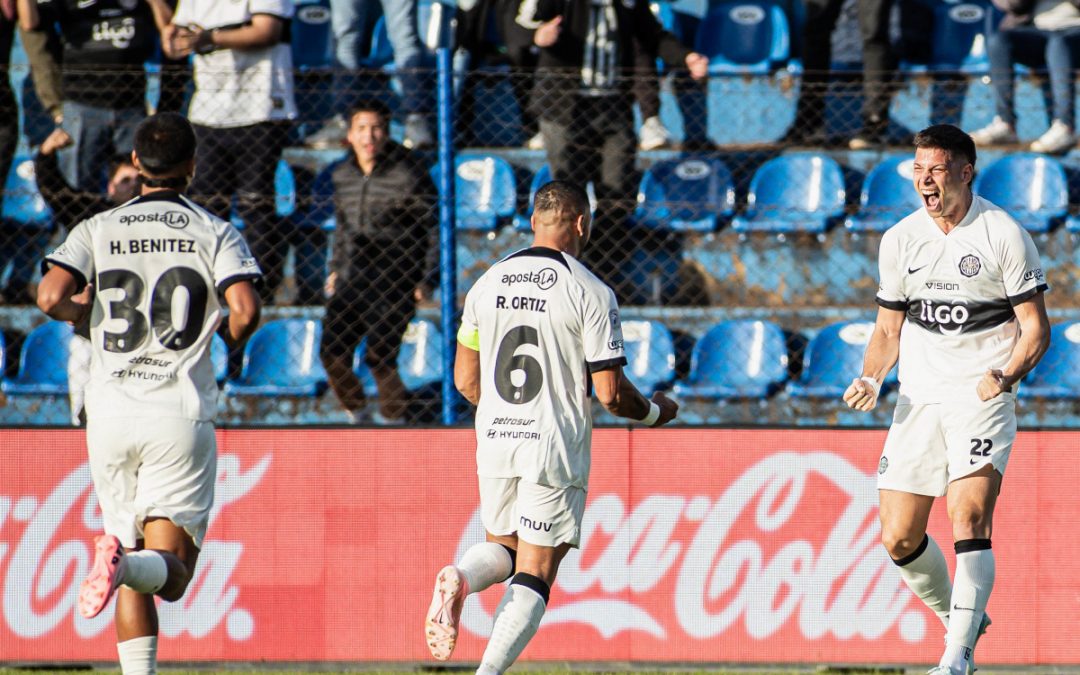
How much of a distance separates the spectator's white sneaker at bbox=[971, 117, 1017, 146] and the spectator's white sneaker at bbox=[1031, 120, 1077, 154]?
219 millimetres

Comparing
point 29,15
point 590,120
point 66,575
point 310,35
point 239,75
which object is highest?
point 29,15

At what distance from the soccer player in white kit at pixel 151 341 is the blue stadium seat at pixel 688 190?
15.4 ft

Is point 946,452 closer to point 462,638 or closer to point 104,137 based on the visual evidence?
point 462,638

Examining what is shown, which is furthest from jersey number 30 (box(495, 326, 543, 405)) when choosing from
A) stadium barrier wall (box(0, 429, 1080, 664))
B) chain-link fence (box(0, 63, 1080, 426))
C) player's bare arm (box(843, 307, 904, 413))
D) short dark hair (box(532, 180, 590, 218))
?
chain-link fence (box(0, 63, 1080, 426))

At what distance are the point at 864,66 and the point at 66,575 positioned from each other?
6.41 meters

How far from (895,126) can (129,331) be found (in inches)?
270

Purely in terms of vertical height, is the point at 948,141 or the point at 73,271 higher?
the point at 948,141

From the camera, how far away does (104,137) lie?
9055 mm

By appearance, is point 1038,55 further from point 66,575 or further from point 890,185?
point 66,575

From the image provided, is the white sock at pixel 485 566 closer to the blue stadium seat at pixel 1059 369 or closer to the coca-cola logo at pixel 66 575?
the coca-cola logo at pixel 66 575

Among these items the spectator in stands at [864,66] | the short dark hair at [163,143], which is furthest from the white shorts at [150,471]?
the spectator in stands at [864,66]

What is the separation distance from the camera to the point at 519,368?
558 centimetres

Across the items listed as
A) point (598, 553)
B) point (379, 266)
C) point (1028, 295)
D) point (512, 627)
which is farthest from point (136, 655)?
point (1028, 295)

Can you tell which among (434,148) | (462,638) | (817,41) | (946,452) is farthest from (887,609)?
(817,41)
